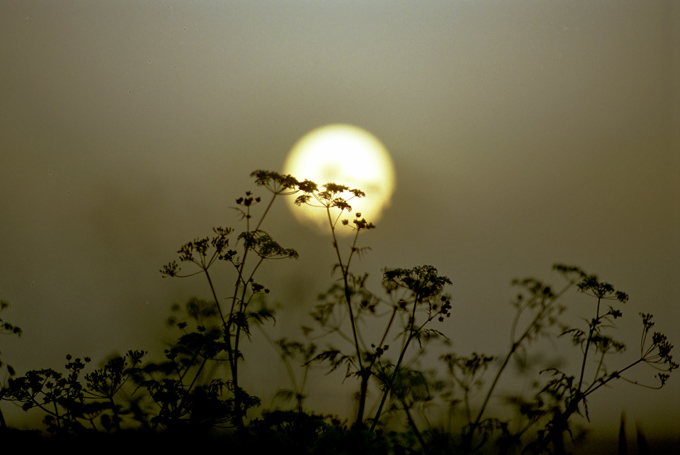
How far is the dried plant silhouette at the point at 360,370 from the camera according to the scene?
7.44 feet

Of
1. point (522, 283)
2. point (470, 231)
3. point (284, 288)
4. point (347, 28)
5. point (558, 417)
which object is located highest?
point (347, 28)

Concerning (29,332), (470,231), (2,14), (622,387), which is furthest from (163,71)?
(622,387)

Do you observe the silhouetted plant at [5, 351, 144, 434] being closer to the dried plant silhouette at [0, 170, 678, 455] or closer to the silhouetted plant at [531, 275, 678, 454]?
the dried plant silhouette at [0, 170, 678, 455]

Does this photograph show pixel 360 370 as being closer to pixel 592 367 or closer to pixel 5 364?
pixel 592 367

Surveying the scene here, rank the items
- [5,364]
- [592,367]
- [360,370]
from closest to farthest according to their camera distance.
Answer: [360,370]
[592,367]
[5,364]

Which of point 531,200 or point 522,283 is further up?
point 531,200

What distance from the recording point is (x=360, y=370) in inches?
90.6

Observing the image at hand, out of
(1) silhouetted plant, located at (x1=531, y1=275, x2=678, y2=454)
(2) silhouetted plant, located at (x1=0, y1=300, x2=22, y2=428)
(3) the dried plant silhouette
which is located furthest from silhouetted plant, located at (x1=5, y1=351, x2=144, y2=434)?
(1) silhouetted plant, located at (x1=531, y1=275, x2=678, y2=454)

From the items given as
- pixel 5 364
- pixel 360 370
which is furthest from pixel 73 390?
pixel 360 370

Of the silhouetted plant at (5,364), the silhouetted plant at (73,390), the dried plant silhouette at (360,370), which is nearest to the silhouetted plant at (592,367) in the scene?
the dried plant silhouette at (360,370)

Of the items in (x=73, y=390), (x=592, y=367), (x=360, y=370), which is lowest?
(x=73, y=390)

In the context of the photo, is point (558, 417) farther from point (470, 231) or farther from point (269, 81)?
point (269, 81)

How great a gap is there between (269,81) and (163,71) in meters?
0.56

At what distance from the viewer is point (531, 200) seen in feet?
8.50
